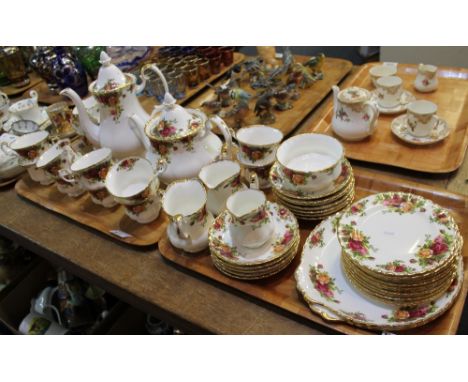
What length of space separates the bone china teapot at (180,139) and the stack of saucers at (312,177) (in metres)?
0.18

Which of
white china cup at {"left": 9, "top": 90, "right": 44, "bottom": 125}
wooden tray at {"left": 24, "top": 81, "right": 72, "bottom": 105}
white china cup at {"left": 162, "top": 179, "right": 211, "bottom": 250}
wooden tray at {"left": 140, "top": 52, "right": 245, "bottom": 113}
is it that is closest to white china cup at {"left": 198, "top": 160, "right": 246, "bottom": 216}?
white china cup at {"left": 162, "top": 179, "right": 211, "bottom": 250}

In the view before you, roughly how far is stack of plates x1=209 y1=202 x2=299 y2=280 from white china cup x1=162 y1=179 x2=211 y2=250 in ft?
0.11

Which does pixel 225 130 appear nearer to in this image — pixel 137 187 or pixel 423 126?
pixel 137 187

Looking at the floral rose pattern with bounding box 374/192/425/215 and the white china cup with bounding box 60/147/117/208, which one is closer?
the floral rose pattern with bounding box 374/192/425/215

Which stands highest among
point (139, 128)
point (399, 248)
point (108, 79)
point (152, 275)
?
point (108, 79)

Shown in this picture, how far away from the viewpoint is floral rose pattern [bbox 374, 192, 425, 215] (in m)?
0.88

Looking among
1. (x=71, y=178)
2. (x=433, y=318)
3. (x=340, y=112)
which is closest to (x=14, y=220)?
(x=71, y=178)

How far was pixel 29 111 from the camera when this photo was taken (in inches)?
62.0

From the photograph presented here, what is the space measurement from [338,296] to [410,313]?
5.3 inches

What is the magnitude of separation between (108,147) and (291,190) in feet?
1.91

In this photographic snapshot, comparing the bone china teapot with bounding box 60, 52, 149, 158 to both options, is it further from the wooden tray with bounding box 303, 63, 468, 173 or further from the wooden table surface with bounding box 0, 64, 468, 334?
the wooden tray with bounding box 303, 63, 468, 173

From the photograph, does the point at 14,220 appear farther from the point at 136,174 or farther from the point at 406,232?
the point at 406,232

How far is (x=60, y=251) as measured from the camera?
1.12 m

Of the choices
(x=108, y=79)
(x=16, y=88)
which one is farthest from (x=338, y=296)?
(x=16, y=88)
